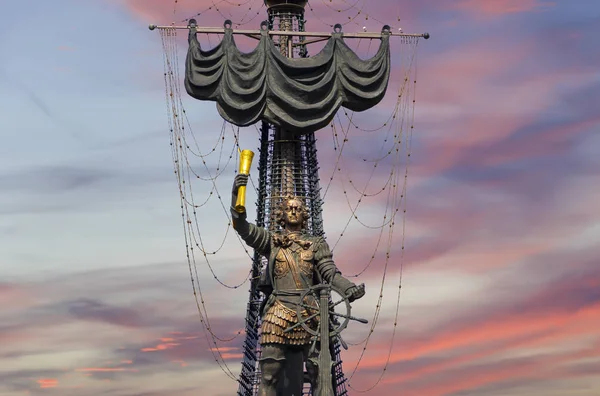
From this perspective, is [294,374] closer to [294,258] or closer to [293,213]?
[294,258]

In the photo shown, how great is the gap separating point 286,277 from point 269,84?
4.20 m

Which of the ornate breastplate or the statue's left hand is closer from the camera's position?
the statue's left hand

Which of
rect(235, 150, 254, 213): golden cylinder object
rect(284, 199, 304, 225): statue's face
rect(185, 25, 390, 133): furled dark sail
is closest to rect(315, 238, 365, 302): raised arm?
rect(284, 199, 304, 225): statue's face

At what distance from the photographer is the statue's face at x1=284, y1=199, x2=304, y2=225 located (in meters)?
31.3

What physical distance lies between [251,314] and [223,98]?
5.02 m

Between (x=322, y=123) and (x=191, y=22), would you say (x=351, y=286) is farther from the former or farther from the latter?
(x=191, y=22)

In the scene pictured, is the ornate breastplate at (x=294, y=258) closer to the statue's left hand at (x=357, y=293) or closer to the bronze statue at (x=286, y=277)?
the bronze statue at (x=286, y=277)

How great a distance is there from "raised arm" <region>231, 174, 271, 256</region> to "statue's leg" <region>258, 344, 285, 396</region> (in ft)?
5.68

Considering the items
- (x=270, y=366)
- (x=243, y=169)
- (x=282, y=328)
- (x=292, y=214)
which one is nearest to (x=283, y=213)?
(x=292, y=214)

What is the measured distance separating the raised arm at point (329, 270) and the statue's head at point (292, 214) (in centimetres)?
51

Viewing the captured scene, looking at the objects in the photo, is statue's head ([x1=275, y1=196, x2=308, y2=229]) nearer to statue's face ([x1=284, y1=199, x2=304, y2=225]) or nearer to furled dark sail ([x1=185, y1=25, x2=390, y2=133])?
statue's face ([x1=284, y1=199, x2=304, y2=225])

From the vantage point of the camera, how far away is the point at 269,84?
33.5 meters

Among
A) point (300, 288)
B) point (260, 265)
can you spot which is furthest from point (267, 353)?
point (260, 265)

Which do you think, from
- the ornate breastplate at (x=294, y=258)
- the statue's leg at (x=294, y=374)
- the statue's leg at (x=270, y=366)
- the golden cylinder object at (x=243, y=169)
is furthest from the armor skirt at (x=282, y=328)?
the golden cylinder object at (x=243, y=169)
